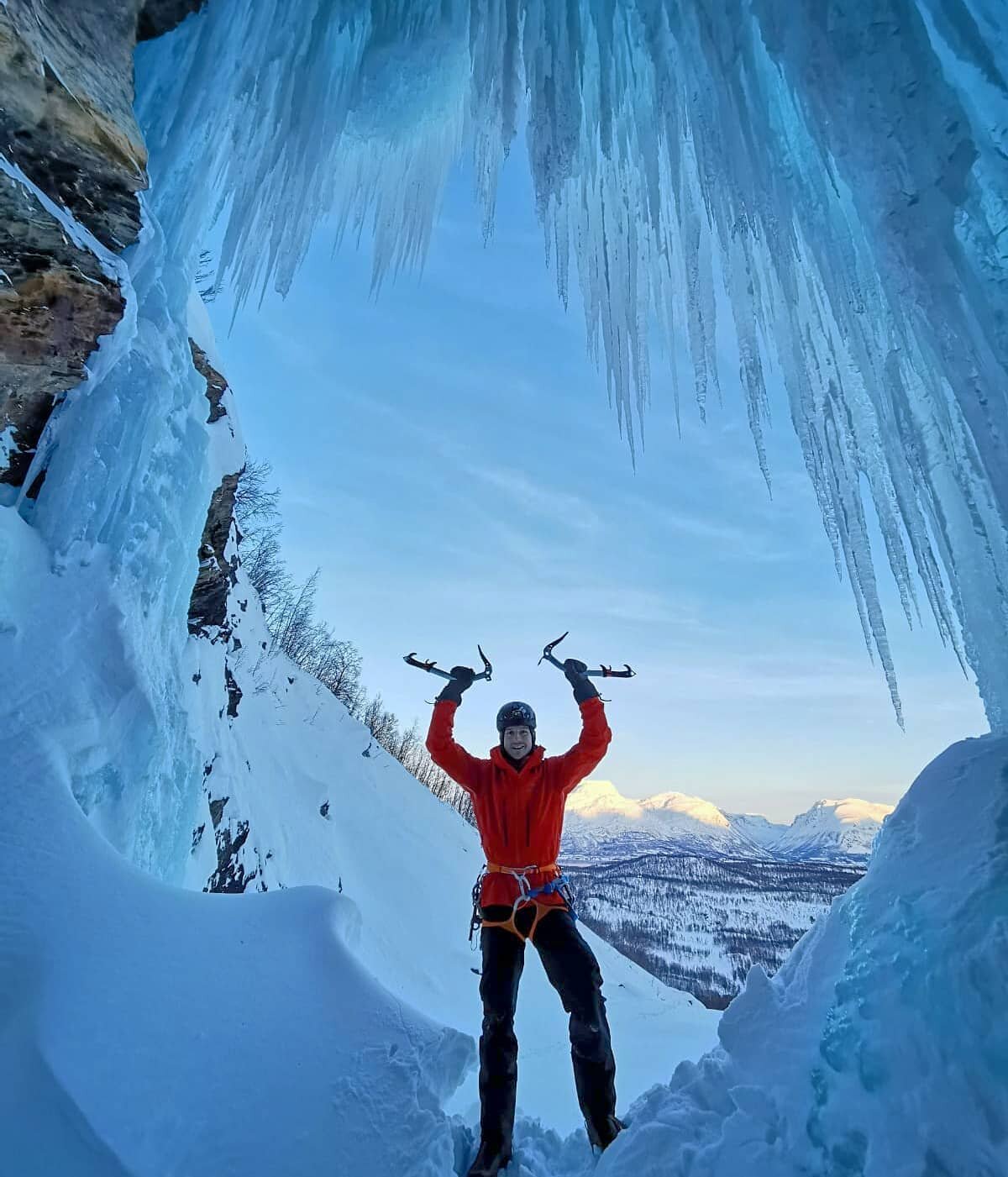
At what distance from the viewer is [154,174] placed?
4.60m

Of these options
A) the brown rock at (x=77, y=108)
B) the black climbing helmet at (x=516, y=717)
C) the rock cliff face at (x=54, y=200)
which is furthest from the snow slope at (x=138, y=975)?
the brown rock at (x=77, y=108)

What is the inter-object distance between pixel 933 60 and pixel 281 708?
15.1m

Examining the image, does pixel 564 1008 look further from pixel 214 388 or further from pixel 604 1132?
pixel 214 388

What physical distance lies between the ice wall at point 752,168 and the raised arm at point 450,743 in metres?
2.11

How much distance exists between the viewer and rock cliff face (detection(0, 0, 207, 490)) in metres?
3.25

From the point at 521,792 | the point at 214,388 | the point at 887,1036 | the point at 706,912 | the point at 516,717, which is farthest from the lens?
the point at 706,912

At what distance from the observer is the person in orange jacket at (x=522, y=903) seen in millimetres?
2398

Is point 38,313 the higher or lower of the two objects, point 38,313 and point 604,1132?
the higher

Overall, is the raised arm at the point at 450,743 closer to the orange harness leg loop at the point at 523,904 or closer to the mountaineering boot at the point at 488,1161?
the orange harness leg loop at the point at 523,904

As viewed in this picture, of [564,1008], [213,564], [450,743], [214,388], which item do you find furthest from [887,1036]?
[213,564]

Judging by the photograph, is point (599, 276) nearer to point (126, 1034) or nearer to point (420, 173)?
point (420, 173)

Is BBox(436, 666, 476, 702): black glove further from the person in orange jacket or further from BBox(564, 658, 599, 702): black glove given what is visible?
BBox(564, 658, 599, 702): black glove

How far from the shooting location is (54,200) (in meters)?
3.50

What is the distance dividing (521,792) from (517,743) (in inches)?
10.0
